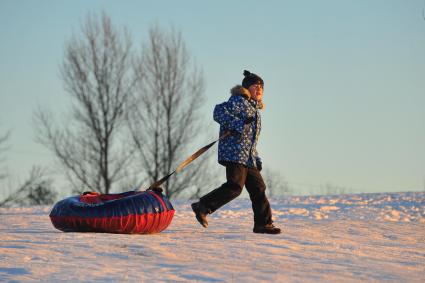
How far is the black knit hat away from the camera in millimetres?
9445

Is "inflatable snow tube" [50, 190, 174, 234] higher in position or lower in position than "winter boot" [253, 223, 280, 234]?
higher

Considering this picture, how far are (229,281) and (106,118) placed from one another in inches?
848

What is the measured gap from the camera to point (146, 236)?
883 centimetres

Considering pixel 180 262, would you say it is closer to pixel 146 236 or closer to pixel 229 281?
pixel 229 281

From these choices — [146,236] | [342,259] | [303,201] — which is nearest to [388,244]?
[342,259]

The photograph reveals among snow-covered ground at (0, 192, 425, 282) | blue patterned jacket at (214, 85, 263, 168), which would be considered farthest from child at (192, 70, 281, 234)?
snow-covered ground at (0, 192, 425, 282)

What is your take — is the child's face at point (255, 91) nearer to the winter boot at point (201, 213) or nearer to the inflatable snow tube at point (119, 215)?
the winter boot at point (201, 213)

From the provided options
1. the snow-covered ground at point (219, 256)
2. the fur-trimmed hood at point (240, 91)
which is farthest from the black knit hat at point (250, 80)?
the snow-covered ground at point (219, 256)

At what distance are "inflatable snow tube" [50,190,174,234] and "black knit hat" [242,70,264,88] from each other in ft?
5.64

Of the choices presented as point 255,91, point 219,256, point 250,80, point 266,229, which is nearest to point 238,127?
point 255,91

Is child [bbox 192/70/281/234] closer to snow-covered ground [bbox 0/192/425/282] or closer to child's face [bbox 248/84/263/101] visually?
child's face [bbox 248/84/263/101]

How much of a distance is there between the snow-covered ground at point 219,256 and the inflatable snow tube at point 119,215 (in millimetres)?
236

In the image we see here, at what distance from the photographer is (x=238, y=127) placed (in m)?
8.99

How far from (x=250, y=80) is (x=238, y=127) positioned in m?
0.76
